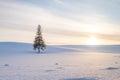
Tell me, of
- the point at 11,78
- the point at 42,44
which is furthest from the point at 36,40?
the point at 11,78

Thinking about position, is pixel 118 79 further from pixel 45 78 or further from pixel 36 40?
pixel 36 40

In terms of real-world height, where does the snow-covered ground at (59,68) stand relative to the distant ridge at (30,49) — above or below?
below

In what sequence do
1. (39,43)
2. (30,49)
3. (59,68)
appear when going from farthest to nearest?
(30,49) → (39,43) → (59,68)

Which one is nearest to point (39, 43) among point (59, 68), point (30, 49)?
point (30, 49)

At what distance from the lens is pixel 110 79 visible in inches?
693

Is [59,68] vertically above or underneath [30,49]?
underneath

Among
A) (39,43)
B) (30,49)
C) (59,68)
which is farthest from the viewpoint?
(30,49)

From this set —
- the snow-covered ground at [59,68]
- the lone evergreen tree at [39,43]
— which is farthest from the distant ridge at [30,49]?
the snow-covered ground at [59,68]

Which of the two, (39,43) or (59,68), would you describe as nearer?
(59,68)

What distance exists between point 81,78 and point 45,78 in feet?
9.01

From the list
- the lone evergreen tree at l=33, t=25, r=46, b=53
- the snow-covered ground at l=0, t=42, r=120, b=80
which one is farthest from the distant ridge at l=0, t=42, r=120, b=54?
the snow-covered ground at l=0, t=42, r=120, b=80

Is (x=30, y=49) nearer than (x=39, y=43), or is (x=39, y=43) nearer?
(x=39, y=43)

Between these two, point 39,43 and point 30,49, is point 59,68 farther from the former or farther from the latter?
point 30,49

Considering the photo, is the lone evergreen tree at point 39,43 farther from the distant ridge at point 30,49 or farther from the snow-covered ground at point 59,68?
the snow-covered ground at point 59,68
